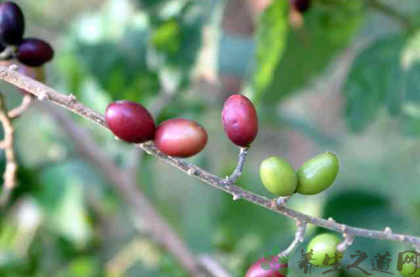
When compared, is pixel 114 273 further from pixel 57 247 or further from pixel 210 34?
pixel 210 34

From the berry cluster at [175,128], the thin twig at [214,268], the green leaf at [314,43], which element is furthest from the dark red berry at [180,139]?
the green leaf at [314,43]

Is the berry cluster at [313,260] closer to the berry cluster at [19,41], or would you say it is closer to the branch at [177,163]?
the branch at [177,163]

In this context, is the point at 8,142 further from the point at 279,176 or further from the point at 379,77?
the point at 379,77

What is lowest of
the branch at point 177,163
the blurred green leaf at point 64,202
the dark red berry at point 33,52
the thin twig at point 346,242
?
the blurred green leaf at point 64,202

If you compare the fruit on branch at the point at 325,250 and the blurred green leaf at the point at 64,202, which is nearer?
the fruit on branch at the point at 325,250

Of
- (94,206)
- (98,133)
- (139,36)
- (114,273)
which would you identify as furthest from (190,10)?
(94,206)
